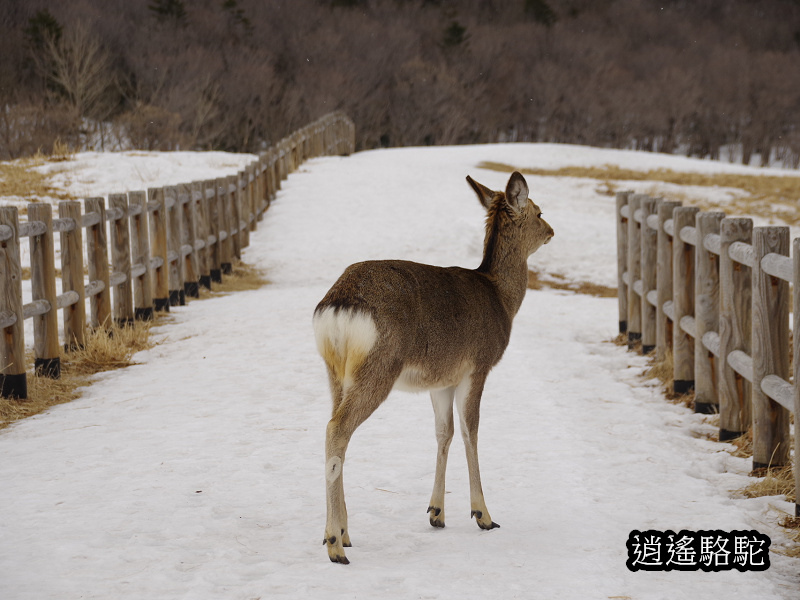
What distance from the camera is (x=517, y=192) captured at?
18.0ft

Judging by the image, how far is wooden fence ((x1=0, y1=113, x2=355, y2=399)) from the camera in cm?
773

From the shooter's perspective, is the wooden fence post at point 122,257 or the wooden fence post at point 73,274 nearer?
the wooden fence post at point 73,274

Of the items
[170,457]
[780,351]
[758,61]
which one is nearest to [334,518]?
[170,457]

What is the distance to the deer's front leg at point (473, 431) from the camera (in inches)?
199

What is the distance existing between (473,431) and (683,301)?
388cm

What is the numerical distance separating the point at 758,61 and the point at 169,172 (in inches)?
3112

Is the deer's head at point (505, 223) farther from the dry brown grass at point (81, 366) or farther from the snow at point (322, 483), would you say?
the dry brown grass at point (81, 366)

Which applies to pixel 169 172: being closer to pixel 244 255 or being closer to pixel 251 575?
pixel 244 255

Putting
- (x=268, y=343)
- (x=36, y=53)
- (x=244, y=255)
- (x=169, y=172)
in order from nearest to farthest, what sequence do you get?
(x=268, y=343), (x=244, y=255), (x=169, y=172), (x=36, y=53)

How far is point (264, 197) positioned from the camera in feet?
69.0

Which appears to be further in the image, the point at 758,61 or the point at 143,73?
the point at 758,61

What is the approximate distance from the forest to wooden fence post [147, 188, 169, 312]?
30.2 m

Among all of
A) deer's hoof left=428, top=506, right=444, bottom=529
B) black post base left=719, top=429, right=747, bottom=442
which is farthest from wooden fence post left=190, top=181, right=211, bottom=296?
deer's hoof left=428, top=506, right=444, bottom=529

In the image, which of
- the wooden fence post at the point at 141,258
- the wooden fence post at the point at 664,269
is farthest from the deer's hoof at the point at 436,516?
the wooden fence post at the point at 141,258
